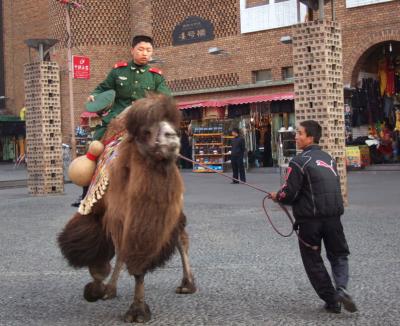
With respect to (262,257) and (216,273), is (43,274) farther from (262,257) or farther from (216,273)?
(262,257)

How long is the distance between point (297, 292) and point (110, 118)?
2559 millimetres

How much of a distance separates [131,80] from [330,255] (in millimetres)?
2720

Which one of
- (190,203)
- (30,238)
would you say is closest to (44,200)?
(190,203)

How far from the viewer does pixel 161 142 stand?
5051mm

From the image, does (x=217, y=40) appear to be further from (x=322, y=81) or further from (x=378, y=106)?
(x=322, y=81)

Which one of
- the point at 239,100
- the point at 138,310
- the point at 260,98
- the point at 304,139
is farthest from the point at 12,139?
the point at 138,310

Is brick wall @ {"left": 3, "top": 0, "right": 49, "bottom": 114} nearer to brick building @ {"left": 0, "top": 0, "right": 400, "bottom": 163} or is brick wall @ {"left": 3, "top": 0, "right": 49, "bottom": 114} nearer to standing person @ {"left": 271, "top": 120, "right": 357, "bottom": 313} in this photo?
brick building @ {"left": 0, "top": 0, "right": 400, "bottom": 163}

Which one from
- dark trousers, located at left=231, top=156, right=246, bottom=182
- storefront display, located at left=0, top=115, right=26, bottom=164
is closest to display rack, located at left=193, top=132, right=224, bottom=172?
dark trousers, located at left=231, top=156, right=246, bottom=182

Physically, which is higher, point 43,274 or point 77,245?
point 77,245

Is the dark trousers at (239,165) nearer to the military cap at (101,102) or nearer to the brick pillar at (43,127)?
the brick pillar at (43,127)

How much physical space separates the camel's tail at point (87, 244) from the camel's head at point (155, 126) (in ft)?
3.74

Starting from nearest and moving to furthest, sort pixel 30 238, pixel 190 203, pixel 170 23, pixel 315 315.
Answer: pixel 315 315 < pixel 30 238 < pixel 190 203 < pixel 170 23

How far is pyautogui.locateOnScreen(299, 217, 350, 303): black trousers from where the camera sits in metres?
5.66

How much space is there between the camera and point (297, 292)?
258 inches
